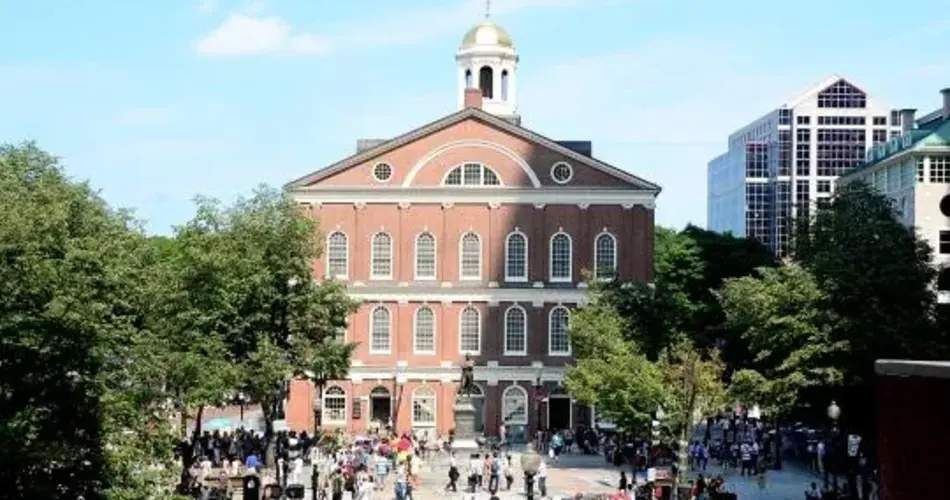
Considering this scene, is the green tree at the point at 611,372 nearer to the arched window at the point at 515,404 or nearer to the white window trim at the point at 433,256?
the arched window at the point at 515,404

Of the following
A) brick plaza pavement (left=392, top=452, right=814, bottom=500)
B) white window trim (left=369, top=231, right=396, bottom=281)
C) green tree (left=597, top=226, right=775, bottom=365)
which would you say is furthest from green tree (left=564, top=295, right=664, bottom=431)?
white window trim (left=369, top=231, right=396, bottom=281)

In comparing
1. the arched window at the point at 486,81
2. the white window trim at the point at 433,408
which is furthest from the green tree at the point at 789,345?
the arched window at the point at 486,81

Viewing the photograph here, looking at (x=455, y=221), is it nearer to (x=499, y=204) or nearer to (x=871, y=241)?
(x=499, y=204)

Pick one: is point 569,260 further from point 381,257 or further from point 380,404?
point 380,404

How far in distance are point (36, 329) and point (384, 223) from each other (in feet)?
163

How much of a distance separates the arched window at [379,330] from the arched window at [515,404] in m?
5.96

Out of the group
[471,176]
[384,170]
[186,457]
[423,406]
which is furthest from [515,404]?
[186,457]

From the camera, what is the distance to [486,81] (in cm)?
8769

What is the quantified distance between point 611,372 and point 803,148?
9233cm

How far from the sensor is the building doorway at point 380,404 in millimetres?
77438

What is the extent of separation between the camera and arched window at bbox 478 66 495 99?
3439 inches

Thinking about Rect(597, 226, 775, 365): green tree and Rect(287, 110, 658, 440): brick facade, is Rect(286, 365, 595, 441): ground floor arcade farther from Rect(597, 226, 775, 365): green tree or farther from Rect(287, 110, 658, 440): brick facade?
Rect(597, 226, 775, 365): green tree

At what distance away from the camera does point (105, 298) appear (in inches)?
1281

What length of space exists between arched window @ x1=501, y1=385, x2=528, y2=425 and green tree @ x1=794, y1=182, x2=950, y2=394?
21.5 m
